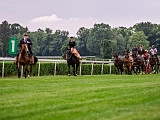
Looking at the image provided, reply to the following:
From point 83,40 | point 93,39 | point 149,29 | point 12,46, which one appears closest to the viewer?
point 12,46

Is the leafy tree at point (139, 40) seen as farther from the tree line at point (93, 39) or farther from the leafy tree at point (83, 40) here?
the leafy tree at point (83, 40)

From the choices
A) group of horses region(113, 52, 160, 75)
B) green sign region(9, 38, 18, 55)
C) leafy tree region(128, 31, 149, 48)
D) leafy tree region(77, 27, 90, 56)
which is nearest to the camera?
green sign region(9, 38, 18, 55)

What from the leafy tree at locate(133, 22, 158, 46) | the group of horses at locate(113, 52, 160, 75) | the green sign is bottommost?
the group of horses at locate(113, 52, 160, 75)

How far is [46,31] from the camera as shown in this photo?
155750 millimetres

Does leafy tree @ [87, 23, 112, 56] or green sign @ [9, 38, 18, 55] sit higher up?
leafy tree @ [87, 23, 112, 56]

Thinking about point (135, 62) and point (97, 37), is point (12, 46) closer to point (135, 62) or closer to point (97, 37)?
point (135, 62)

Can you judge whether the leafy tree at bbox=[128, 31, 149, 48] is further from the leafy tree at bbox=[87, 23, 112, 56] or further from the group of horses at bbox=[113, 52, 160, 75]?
the group of horses at bbox=[113, 52, 160, 75]

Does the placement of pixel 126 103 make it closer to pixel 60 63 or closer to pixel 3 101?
pixel 3 101

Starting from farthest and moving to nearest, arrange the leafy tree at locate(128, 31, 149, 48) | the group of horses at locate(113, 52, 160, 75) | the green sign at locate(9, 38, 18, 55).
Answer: the leafy tree at locate(128, 31, 149, 48)
the group of horses at locate(113, 52, 160, 75)
the green sign at locate(9, 38, 18, 55)

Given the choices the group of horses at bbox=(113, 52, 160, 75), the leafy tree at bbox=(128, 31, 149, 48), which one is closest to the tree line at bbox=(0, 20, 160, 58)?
the leafy tree at bbox=(128, 31, 149, 48)

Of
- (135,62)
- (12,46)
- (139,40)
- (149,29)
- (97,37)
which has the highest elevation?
(149,29)

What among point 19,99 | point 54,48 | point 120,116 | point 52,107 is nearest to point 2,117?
point 52,107

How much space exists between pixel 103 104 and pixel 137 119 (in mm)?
2009

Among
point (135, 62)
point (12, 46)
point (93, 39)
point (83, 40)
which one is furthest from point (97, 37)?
point (12, 46)
